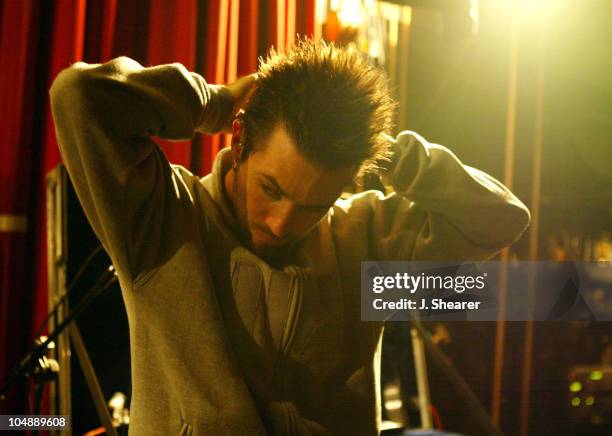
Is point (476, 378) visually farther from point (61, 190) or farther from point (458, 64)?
point (61, 190)

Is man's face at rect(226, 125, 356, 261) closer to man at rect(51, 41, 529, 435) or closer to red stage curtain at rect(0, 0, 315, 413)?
man at rect(51, 41, 529, 435)

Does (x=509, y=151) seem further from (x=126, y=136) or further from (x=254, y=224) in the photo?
(x=126, y=136)

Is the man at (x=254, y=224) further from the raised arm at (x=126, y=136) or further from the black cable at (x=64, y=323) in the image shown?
the black cable at (x=64, y=323)

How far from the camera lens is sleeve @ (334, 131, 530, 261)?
83 centimetres

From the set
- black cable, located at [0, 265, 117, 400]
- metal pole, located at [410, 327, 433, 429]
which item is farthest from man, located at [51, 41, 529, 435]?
metal pole, located at [410, 327, 433, 429]

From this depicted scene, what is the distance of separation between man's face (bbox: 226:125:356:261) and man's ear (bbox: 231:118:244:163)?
0.6 inches

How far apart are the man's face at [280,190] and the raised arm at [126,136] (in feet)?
0.28

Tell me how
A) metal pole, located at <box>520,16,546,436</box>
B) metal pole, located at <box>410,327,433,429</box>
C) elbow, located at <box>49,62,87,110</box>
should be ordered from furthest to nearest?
metal pole, located at <box>520,16,546,436</box> < metal pole, located at <box>410,327,433,429</box> < elbow, located at <box>49,62,87,110</box>

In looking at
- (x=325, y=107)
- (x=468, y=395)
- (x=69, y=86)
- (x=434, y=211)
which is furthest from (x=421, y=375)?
(x=69, y=86)

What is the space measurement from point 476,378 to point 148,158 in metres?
1.08

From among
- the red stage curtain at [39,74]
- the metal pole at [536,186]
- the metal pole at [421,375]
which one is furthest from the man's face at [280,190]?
the metal pole at [536,186]

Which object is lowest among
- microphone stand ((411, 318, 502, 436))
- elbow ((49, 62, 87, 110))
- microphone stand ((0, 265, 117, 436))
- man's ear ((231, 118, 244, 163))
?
microphone stand ((411, 318, 502, 436))

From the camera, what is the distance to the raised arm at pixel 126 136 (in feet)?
2.19

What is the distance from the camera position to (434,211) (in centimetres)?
86
